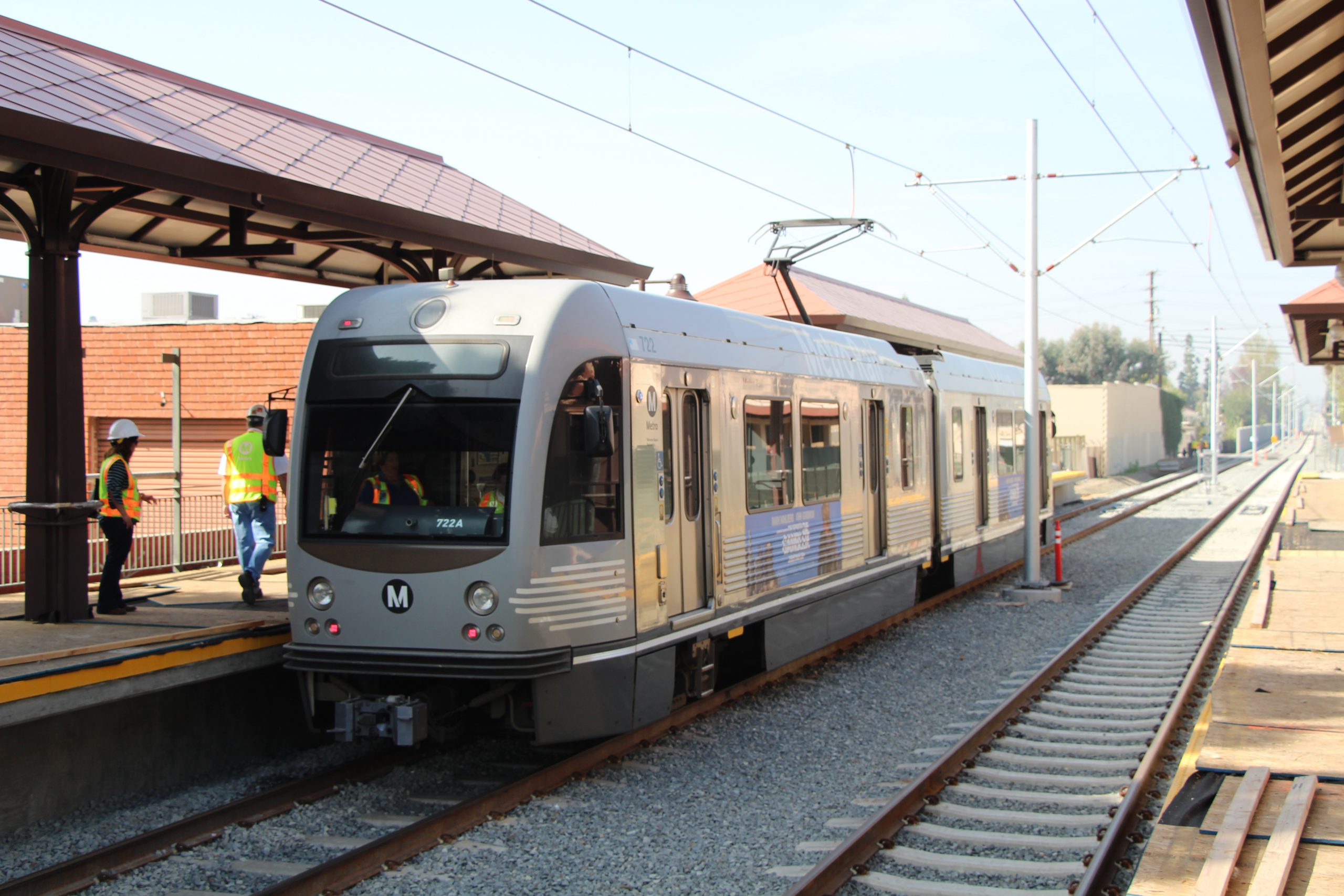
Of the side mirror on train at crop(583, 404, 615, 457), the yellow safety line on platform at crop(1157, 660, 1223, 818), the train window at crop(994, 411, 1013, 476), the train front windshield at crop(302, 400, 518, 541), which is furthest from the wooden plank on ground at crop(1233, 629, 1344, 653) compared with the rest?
the train window at crop(994, 411, 1013, 476)

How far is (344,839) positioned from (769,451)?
4787 millimetres

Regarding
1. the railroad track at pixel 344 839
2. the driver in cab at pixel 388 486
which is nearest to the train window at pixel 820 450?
the railroad track at pixel 344 839

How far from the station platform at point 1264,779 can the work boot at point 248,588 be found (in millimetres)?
6848

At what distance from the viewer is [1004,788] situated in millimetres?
7387

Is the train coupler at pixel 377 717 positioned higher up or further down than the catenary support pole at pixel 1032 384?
further down

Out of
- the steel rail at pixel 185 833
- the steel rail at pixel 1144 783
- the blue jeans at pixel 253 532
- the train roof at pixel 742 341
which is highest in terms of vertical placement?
the train roof at pixel 742 341

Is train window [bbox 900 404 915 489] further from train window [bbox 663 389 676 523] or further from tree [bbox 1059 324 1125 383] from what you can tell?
tree [bbox 1059 324 1125 383]

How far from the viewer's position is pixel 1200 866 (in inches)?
188

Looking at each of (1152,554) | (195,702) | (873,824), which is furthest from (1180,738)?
(1152,554)

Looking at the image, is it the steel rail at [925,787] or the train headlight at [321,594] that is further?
the train headlight at [321,594]

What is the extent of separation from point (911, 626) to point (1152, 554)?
1005cm

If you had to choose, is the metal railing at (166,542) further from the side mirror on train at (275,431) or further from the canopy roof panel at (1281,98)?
the canopy roof panel at (1281,98)

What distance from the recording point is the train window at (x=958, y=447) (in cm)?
1506

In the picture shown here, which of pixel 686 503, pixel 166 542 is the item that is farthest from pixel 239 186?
pixel 166 542
